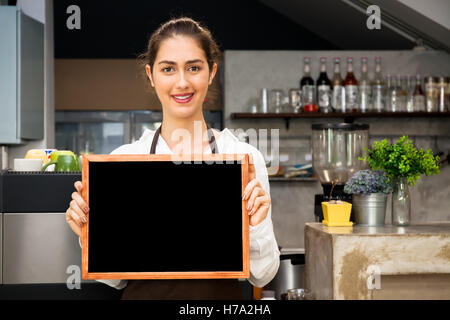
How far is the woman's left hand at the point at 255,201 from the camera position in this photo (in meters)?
0.96

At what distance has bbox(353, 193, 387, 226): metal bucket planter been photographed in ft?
6.12

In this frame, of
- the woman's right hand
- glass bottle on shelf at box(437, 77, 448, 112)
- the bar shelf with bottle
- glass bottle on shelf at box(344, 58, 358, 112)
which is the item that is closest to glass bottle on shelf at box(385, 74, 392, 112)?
the bar shelf with bottle

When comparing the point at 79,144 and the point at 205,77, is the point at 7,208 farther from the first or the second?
the point at 79,144

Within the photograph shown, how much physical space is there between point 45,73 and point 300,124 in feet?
6.05

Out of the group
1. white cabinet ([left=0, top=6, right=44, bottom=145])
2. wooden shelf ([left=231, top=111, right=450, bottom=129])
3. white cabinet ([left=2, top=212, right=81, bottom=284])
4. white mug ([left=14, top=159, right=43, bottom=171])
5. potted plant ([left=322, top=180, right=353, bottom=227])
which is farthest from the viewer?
wooden shelf ([left=231, top=111, right=450, bottom=129])

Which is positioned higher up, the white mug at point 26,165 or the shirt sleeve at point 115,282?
the white mug at point 26,165

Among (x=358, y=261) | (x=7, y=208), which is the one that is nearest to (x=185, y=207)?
(x=7, y=208)

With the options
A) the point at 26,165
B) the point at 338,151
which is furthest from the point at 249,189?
the point at 338,151

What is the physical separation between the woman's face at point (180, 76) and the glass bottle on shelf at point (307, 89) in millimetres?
2654

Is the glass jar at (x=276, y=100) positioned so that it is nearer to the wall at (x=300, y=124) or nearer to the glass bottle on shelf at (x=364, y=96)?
the wall at (x=300, y=124)

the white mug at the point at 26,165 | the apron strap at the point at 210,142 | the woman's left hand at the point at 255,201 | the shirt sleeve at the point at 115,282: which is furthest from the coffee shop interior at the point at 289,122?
the woman's left hand at the point at 255,201

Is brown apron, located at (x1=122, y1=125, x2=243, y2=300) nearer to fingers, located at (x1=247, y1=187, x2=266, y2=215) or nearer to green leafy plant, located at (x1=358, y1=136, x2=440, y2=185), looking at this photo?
fingers, located at (x1=247, y1=187, x2=266, y2=215)
